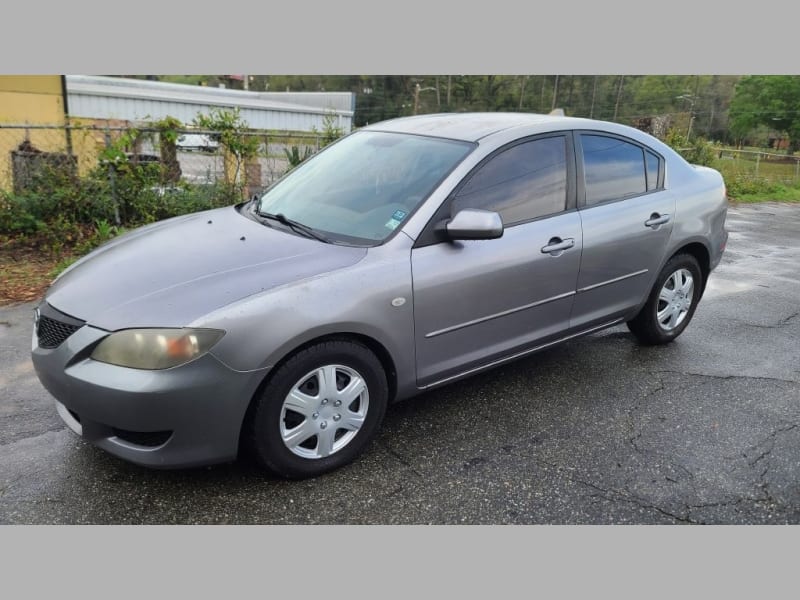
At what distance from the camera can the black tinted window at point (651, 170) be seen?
4445mm

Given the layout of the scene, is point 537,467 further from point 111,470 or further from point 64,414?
point 64,414

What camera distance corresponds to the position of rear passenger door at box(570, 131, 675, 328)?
3984 mm

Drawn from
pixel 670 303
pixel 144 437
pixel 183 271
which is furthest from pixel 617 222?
pixel 144 437

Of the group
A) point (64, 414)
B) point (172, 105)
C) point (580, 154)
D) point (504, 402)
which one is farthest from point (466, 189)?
point (172, 105)

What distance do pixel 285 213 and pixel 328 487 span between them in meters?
1.64

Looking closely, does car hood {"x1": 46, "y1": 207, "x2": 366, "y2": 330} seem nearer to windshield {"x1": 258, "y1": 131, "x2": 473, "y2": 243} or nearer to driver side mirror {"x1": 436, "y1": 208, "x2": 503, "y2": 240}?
windshield {"x1": 258, "y1": 131, "x2": 473, "y2": 243}

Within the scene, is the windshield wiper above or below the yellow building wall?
below

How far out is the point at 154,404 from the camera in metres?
2.55

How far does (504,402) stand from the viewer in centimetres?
391

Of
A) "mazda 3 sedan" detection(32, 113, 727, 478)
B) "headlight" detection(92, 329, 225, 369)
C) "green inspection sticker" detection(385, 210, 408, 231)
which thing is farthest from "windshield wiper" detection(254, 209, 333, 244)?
"headlight" detection(92, 329, 225, 369)

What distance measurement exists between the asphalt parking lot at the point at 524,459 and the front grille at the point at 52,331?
0.64 metres

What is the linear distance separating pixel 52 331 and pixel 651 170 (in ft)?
12.9

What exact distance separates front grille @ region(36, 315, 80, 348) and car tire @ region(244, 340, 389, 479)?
3.00 feet

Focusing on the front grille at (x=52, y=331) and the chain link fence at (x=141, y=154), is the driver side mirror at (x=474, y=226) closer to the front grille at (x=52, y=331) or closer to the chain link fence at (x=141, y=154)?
the front grille at (x=52, y=331)
